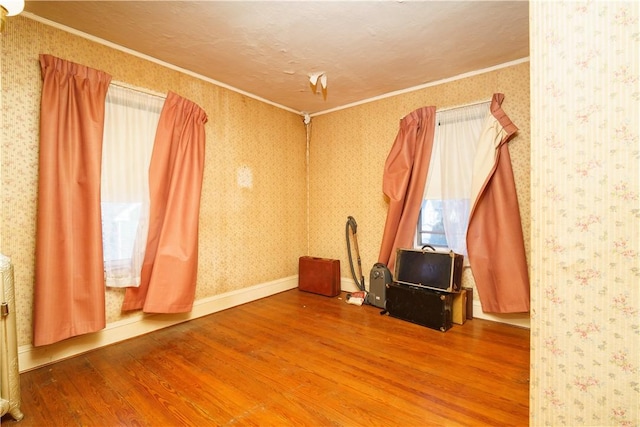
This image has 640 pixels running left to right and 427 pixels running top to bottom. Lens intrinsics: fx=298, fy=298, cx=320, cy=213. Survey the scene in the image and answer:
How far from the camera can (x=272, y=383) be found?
1.89 m

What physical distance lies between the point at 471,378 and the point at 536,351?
109 cm

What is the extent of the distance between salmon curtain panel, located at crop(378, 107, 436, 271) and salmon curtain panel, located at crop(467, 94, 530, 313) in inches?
20.8

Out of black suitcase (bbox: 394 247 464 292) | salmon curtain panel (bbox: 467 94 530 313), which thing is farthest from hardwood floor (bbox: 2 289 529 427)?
black suitcase (bbox: 394 247 464 292)

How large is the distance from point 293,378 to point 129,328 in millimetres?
1566

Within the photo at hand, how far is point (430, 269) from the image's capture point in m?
2.94

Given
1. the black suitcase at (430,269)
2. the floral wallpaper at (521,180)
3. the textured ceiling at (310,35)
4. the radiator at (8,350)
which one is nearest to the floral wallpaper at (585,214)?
the floral wallpaper at (521,180)

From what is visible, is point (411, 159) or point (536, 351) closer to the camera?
point (536, 351)

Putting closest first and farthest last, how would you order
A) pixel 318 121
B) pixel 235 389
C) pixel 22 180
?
1. pixel 235 389
2. pixel 22 180
3. pixel 318 121

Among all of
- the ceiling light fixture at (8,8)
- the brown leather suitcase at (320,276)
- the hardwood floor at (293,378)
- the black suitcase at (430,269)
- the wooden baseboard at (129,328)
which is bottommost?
the hardwood floor at (293,378)

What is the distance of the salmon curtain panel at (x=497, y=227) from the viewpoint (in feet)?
8.68

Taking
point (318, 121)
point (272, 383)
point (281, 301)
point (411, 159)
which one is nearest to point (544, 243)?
point (272, 383)

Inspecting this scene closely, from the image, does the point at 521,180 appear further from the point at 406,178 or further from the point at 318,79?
the point at 318,79

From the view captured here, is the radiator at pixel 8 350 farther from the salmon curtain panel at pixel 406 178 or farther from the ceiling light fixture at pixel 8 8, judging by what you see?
the salmon curtain panel at pixel 406 178

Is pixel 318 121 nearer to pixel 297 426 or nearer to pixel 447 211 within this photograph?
pixel 447 211
